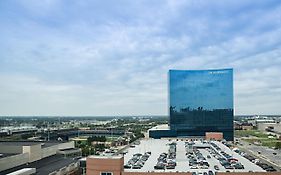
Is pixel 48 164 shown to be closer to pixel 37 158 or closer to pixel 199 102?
pixel 37 158

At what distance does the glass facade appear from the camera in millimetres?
37156

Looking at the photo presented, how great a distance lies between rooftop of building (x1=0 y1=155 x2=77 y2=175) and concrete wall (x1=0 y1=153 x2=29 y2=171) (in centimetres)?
23

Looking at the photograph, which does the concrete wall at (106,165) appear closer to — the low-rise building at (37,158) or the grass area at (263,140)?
the low-rise building at (37,158)

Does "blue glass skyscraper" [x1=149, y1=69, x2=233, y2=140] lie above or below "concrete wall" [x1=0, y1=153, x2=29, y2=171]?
above

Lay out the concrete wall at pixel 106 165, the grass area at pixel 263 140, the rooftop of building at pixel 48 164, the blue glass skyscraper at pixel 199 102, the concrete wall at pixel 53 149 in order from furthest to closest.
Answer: the blue glass skyscraper at pixel 199 102
the grass area at pixel 263 140
the concrete wall at pixel 53 149
the rooftop of building at pixel 48 164
the concrete wall at pixel 106 165

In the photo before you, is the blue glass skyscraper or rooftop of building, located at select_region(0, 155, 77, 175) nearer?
rooftop of building, located at select_region(0, 155, 77, 175)

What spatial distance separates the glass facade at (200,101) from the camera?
37.2 metres

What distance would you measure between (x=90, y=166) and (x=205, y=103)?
88.2 ft

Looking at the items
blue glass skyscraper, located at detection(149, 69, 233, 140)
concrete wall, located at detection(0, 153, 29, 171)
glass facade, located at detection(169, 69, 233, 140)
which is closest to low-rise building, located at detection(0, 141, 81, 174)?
concrete wall, located at detection(0, 153, 29, 171)

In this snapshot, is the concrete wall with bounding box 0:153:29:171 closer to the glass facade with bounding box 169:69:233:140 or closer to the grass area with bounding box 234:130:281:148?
the grass area with bounding box 234:130:281:148

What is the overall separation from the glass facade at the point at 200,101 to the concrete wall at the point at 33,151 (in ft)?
74.5

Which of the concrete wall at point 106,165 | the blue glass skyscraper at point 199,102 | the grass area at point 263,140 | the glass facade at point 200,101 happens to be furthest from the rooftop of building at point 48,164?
the glass facade at point 200,101

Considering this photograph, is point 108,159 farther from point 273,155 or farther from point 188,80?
point 188,80

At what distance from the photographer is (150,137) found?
119 feet
